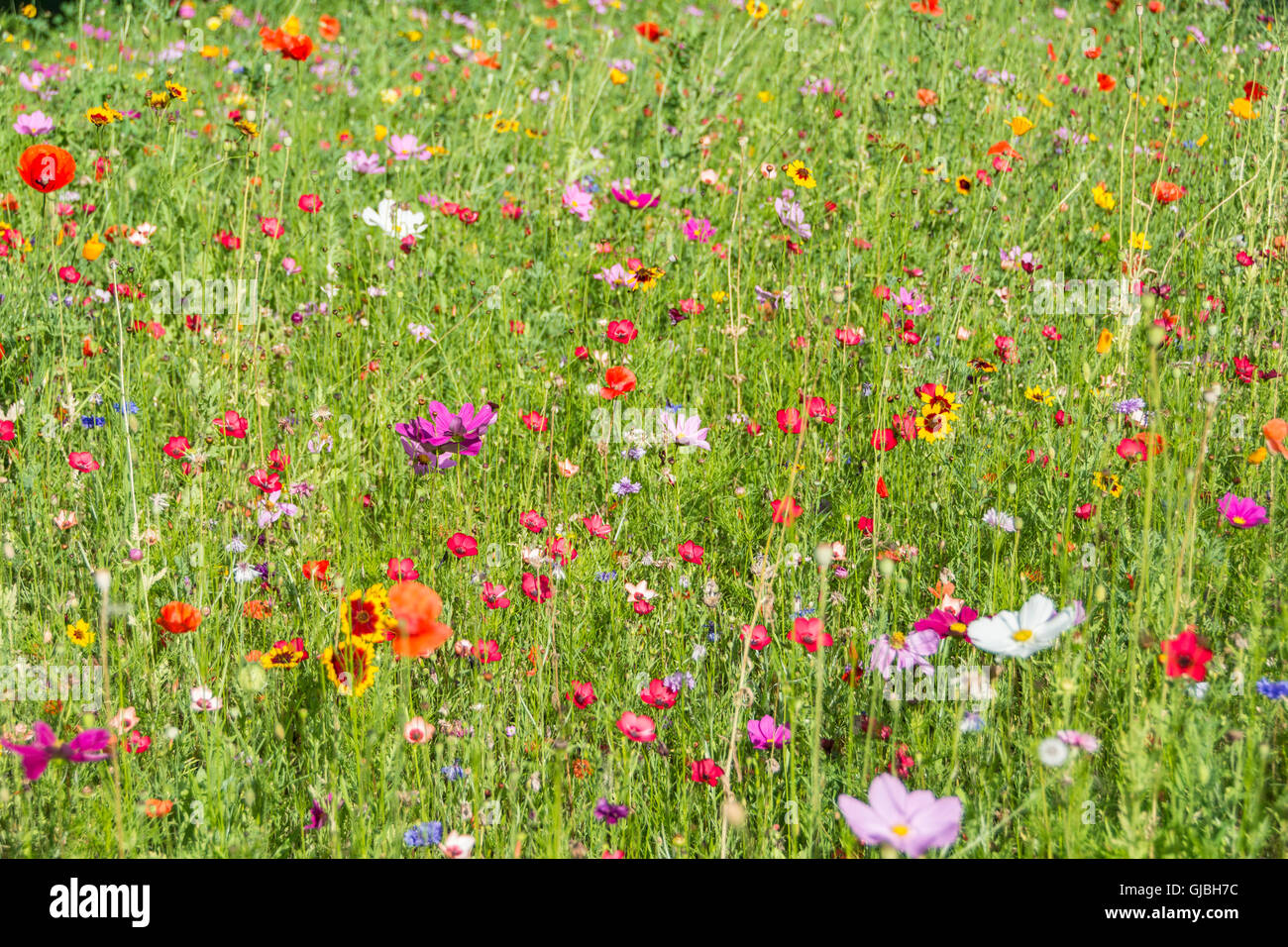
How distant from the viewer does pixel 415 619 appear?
1023 mm

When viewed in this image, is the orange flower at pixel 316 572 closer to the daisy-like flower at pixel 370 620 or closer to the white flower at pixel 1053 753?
the daisy-like flower at pixel 370 620

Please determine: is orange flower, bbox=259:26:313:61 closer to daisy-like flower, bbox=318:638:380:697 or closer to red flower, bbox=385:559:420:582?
red flower, bbox=385:559:420:582

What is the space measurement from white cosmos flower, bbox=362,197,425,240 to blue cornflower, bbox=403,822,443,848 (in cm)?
182

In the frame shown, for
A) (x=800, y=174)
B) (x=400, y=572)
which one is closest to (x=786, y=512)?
(x=400, y=572)

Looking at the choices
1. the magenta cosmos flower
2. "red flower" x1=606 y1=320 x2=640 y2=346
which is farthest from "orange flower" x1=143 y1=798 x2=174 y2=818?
the magenta cosmos flower

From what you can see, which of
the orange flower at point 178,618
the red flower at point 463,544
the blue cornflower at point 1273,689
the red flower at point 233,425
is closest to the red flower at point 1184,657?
the blue cornflower at point 1273,689

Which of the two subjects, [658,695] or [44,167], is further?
[44,167]

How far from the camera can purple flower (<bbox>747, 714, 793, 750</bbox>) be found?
1.28 m

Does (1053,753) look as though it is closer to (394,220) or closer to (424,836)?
(424,836)

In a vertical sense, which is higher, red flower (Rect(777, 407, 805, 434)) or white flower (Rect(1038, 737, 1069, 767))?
red flower (Rect(777, 407, 805, 434))

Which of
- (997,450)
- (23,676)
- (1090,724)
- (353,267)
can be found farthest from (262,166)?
(1090,724)

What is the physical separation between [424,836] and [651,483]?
872 millimetres

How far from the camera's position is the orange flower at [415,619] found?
102 centimetres
